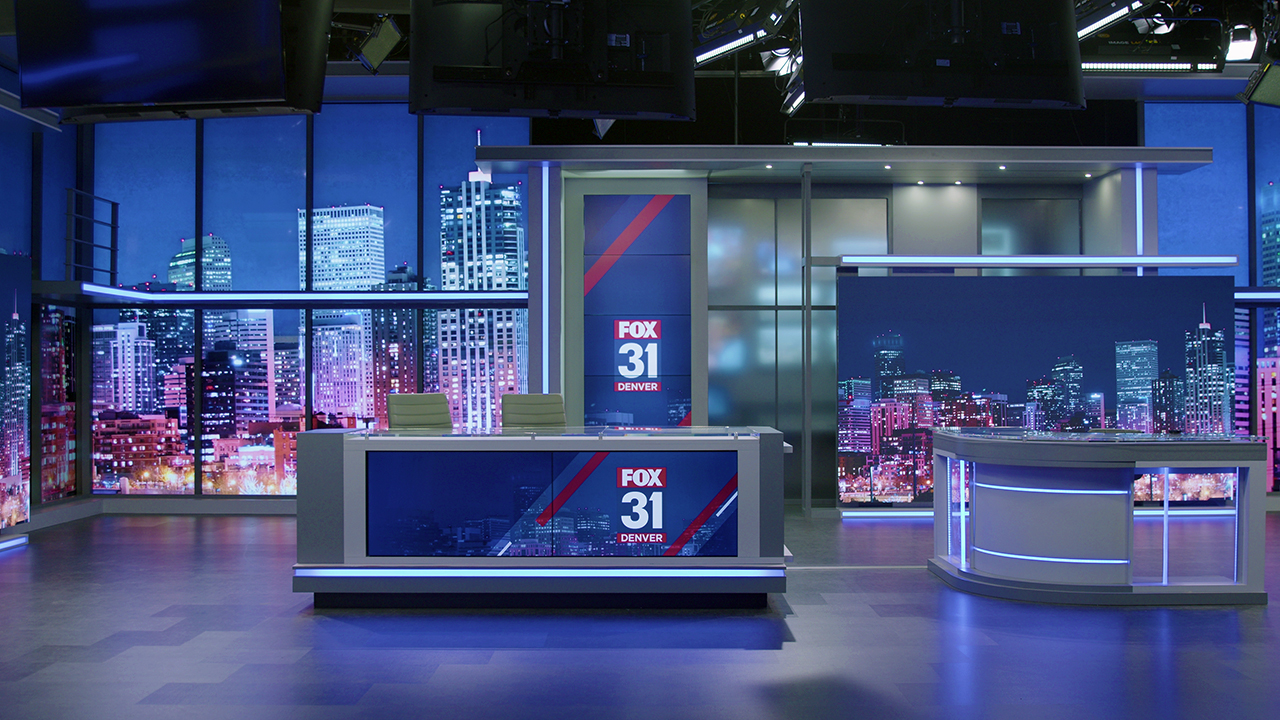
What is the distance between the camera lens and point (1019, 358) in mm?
8203

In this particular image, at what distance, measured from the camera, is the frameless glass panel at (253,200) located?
9.01 meters

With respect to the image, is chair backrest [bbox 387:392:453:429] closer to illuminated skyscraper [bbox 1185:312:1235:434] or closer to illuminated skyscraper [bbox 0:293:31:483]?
illuminated skyscraper [bbox 0:293:31:483]

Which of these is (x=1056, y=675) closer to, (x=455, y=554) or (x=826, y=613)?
(x=826, y=613)

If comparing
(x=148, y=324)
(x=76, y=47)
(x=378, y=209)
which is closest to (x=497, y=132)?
(x=378, y=209)

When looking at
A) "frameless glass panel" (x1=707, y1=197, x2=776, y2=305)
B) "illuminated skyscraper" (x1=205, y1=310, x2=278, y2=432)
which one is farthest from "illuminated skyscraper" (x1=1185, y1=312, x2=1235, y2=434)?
"illuminated skyscraper" (x1=205, y1=310, x2=278, y2=432)

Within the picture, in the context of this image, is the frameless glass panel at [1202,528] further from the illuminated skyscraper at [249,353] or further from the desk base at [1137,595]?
the illuminated skyscraper at [249,353]

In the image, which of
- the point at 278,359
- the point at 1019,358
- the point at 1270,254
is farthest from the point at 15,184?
the point at 1270,254

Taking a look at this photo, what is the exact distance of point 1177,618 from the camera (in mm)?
4789

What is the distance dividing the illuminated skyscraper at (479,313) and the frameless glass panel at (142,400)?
2799 mm

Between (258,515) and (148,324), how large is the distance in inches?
95.9

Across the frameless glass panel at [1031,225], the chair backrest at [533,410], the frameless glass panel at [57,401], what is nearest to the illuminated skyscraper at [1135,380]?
the frameless glass panel at [1031,225]

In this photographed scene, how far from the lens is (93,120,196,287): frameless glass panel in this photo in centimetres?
908

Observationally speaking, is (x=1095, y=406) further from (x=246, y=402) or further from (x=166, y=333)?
(x=166, y=333)

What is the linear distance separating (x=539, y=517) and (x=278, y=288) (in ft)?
18.0
